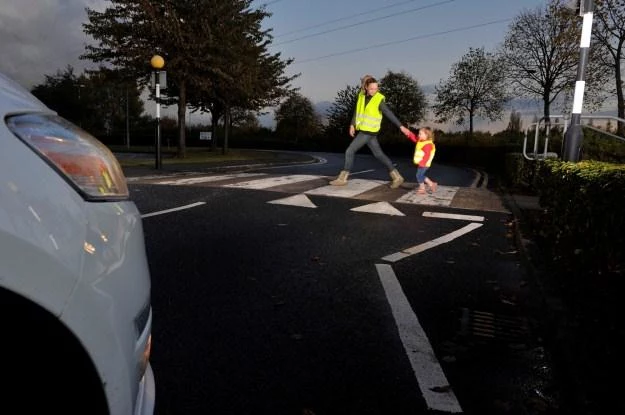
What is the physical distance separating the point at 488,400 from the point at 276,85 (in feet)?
108

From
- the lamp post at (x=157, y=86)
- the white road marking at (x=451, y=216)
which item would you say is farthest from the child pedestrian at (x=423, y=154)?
the lamp post at (x=157, y=86)

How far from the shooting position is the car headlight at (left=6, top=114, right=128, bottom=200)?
1.26 metres

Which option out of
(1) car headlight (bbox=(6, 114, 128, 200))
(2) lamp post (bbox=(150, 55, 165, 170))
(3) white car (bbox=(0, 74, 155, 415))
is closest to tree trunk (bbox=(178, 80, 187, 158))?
(2) lamp post (bbox=(150, 55, 165, 170))

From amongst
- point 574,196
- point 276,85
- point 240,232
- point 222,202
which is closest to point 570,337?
point 574,196

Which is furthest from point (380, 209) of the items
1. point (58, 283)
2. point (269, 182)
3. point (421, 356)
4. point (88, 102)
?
point (88, 102)

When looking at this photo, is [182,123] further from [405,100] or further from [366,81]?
[405,100]

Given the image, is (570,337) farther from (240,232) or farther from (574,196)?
(240,232)

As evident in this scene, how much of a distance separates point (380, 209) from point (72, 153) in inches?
267

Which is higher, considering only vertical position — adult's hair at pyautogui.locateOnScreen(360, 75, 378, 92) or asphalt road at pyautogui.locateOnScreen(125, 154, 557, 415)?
adult's hair at pyautogui.locateOnScreen(360, 75, 378, 92)

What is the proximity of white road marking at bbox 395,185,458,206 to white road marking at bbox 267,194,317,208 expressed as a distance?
5.21ft

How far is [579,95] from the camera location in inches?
318

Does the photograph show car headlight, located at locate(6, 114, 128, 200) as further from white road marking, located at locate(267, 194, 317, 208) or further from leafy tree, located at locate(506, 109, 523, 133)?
leafy tree, located at locate(506, 109, 523, 133)

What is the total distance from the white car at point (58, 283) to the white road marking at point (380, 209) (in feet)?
21.2

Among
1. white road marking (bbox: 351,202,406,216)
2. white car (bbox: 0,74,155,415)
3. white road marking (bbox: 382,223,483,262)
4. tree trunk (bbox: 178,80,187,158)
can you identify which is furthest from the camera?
tree trunk (bbox: 178,80,187,158)
